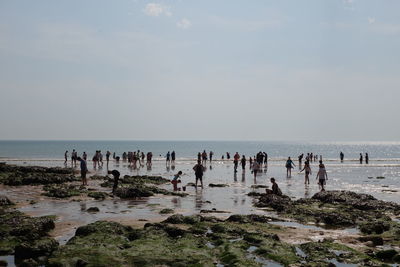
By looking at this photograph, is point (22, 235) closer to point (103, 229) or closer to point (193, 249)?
point (103, 229)

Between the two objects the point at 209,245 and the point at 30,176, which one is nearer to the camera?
the point at 209,245

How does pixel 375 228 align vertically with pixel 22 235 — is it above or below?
below

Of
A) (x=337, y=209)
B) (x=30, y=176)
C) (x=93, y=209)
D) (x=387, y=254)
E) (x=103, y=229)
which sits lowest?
(x=337, y=209)

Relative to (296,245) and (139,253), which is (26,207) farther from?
(296,245)

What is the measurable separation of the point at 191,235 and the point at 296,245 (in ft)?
10.5

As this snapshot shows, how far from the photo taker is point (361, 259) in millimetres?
10094

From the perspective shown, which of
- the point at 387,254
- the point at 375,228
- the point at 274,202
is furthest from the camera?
the point at 274,202

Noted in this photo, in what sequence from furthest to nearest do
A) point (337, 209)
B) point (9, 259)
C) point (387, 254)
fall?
point (337, 209) → point (387, 254) → point (9, 259)

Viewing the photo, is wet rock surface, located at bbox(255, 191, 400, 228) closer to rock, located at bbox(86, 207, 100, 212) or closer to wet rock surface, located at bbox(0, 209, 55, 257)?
rock, located at bbox(86, 207, 100, 212)

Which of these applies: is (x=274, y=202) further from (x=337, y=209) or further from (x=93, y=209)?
(x=93, y=209)

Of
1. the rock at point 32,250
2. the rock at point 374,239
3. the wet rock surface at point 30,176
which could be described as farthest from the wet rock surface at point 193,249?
the wet rock surface at point 30,176

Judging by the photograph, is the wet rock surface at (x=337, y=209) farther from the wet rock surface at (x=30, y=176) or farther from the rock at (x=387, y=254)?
the wet rock surface at (x=30, y=176)

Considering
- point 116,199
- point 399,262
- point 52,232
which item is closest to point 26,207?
point 116,199

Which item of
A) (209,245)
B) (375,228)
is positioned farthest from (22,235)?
(375,228)
